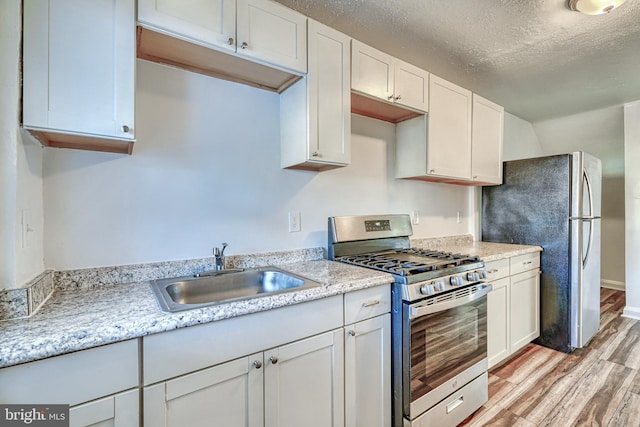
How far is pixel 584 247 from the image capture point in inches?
104

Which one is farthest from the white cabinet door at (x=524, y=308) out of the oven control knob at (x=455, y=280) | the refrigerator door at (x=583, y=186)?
the oven control knob at (x=455, y=280)

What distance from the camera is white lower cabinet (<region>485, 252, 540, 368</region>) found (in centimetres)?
226

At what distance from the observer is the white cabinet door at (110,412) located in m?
0.84

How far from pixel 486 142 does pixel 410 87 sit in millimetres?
1115

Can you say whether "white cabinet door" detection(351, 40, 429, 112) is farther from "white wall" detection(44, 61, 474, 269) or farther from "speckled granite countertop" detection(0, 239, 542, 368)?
"speckled granite countertop" detection(0, 239, 542, 368)

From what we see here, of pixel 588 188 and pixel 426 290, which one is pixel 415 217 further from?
pixel 588 188

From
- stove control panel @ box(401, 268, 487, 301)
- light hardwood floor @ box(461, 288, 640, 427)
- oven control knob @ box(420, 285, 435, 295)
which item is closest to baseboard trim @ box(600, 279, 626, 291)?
light hardwood floor @ box(461, 288, 640, 427)

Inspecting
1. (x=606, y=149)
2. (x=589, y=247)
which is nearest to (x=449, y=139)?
(x=589, y=247)

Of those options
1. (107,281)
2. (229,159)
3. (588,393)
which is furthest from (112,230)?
(588,393)

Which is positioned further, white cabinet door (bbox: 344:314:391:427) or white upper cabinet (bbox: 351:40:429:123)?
white upper cabinet (bbox: 351:40:429:123)

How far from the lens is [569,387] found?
6.98 feet

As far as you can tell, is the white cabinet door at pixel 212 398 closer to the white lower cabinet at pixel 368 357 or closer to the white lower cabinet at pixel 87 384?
the white lower cabinet at pixel 87 384

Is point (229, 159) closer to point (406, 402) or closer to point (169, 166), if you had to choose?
point (169, 166)

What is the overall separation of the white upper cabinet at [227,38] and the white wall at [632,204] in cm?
393
